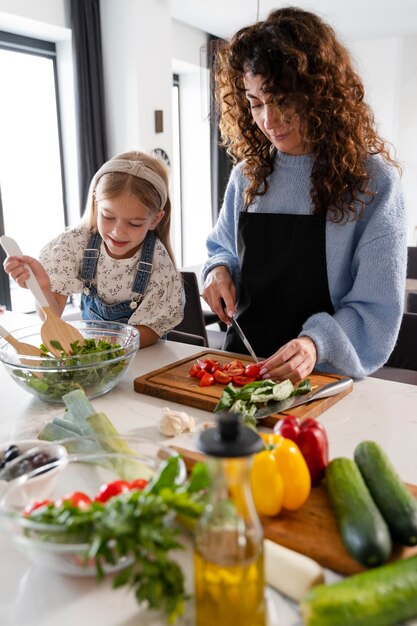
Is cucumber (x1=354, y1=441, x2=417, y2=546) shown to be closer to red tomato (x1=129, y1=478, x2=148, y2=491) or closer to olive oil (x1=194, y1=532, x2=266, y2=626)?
olive oil (x1=194, y1=532, x2=266, y2=626)

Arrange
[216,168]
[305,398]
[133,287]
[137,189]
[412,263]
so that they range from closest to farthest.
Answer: [305,398], [137,189], [133,287], [412,263], [216,168]

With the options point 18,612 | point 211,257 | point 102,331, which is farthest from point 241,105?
point 18,612

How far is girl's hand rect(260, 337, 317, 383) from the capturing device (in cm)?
125

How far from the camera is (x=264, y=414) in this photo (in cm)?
114

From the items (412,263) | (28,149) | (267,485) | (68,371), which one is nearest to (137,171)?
(68,371)

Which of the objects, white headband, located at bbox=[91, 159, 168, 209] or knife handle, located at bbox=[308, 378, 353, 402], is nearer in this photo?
knife handle, located at bbox=[308, 378, 353, 402]

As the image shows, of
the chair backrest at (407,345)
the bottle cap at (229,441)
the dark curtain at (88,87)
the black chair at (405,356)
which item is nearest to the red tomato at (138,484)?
the bottle cap at (229,441)

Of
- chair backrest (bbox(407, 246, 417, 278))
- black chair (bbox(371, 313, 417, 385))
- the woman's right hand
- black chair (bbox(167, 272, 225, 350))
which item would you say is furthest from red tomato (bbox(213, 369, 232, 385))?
chair backrest (bbox(407, 246, 417, 278))

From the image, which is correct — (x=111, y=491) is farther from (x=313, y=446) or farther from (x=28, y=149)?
(x=28, y=149)

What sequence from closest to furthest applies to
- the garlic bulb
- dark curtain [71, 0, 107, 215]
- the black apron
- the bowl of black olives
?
the bowl of black olives
the garlic bulb
the black apron
dark curtain [71, 0, 107, 215]

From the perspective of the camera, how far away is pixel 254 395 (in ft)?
3.80

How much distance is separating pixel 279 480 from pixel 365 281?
0.75m

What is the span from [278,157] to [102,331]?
71 centimetres

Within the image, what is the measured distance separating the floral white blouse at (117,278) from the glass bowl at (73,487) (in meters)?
0.83
